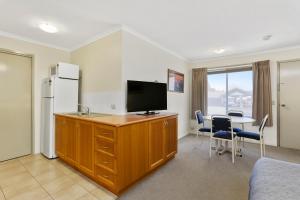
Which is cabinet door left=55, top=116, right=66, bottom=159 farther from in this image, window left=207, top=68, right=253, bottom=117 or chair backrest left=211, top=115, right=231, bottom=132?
window left=207, top=68, right=253, bottom=117

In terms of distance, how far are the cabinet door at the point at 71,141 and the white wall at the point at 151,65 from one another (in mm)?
970

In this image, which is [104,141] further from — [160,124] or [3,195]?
[3,195]

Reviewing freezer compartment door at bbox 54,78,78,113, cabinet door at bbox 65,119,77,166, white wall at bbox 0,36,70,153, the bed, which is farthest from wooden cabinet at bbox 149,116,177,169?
white wall at bbox 0,36,70,153

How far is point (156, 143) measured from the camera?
250 cm


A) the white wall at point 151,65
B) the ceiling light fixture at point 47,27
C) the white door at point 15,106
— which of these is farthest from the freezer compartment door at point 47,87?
the white wall at point 151,65

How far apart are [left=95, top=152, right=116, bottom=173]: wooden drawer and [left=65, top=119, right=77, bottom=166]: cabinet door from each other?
2.18 ft

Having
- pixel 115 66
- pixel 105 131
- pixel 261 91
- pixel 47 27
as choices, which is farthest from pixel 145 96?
pixel 261 91

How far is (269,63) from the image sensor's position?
3994 millimetres

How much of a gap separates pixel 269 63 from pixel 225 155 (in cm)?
271

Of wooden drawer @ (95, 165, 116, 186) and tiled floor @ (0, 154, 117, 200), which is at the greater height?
wooden drawer @ (95, 165, 116, 186)

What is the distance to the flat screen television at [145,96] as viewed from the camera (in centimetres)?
268

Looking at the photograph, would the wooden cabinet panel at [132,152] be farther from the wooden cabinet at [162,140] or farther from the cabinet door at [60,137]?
the cabinet door at [60,137]

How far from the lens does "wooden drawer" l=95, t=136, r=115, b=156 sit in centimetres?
188

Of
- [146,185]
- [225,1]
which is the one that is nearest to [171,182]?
[146,185]
